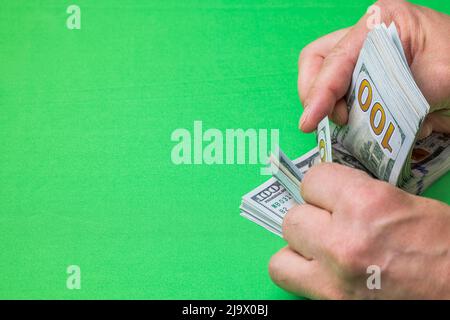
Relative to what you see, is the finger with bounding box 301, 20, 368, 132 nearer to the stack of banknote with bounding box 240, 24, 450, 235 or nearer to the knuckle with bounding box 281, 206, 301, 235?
the stack of banknote with bounding box 240, 24, 450, 235

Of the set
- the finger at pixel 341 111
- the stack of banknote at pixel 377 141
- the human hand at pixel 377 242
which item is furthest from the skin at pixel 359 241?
the finger at pixel 341 111

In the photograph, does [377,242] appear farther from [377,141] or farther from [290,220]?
[377,141]

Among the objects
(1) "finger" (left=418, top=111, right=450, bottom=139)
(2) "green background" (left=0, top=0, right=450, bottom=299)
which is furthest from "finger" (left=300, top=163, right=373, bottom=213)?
(1) "finger" (left=418, top=111, right=450, bottom=139)

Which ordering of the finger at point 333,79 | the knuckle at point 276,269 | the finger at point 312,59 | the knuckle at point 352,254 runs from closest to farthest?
1. the knuckle at point 352,254
2. the knuckle at point 276,269
3. the finger at point 333,79
4. the finger at point 312,59

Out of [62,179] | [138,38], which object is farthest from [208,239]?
[138,38]

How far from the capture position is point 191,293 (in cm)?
100

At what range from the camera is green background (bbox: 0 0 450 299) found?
1036 millimetres

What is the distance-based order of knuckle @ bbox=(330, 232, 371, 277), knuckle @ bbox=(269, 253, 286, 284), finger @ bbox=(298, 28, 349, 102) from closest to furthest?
knuckle @ bbox=(330, 232, 371, 277) → knuckle @ bbox=(269, 253, 286, 284) → finger @ bbox=(298, 28, 349, 102)

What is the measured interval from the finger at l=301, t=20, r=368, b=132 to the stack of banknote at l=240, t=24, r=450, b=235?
0.9 inches

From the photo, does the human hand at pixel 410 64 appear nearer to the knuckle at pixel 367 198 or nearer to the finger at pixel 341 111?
the finger at pixel 341 111

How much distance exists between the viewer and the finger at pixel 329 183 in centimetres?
89

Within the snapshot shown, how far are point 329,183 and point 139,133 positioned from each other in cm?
46
